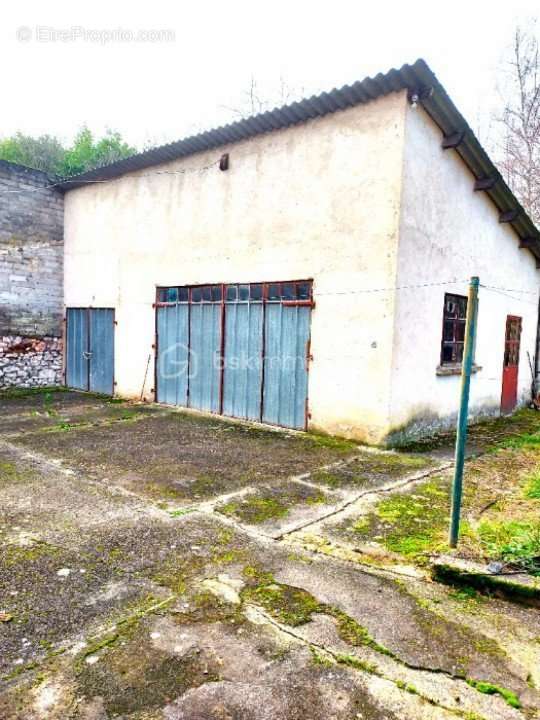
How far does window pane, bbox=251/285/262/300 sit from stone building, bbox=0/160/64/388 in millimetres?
6531

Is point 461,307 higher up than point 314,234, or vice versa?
point 314,234

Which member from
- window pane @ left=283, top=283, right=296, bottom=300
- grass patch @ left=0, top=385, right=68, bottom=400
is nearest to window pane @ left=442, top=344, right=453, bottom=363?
window pane @ left=283, top=283, right=296, bottom=300

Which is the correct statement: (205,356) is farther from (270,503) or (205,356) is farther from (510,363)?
(510,363)

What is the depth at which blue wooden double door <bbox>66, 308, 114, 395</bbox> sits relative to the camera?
1074 cm

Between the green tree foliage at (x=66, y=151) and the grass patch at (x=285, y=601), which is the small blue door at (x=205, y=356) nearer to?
the grass patch at (x=285, y=601)

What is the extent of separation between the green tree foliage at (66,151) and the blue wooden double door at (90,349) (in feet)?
19.8

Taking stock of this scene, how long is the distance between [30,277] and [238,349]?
6506mm

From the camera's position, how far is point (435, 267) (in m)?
7.16

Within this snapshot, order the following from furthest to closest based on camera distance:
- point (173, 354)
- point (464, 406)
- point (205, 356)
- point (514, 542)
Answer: point (173, 354) < point (205, 356) < point (514, 542) < point (464, 406)

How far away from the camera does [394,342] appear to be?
6.26 meters

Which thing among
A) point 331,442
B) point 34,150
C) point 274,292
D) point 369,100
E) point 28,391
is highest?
point 34,150

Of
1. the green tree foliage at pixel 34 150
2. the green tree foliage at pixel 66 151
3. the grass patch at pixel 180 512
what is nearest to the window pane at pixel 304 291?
the grass patch at pixel 180 512

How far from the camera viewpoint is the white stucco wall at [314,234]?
6312 mm

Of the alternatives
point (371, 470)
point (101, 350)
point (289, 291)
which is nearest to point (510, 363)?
point (289, 291)
